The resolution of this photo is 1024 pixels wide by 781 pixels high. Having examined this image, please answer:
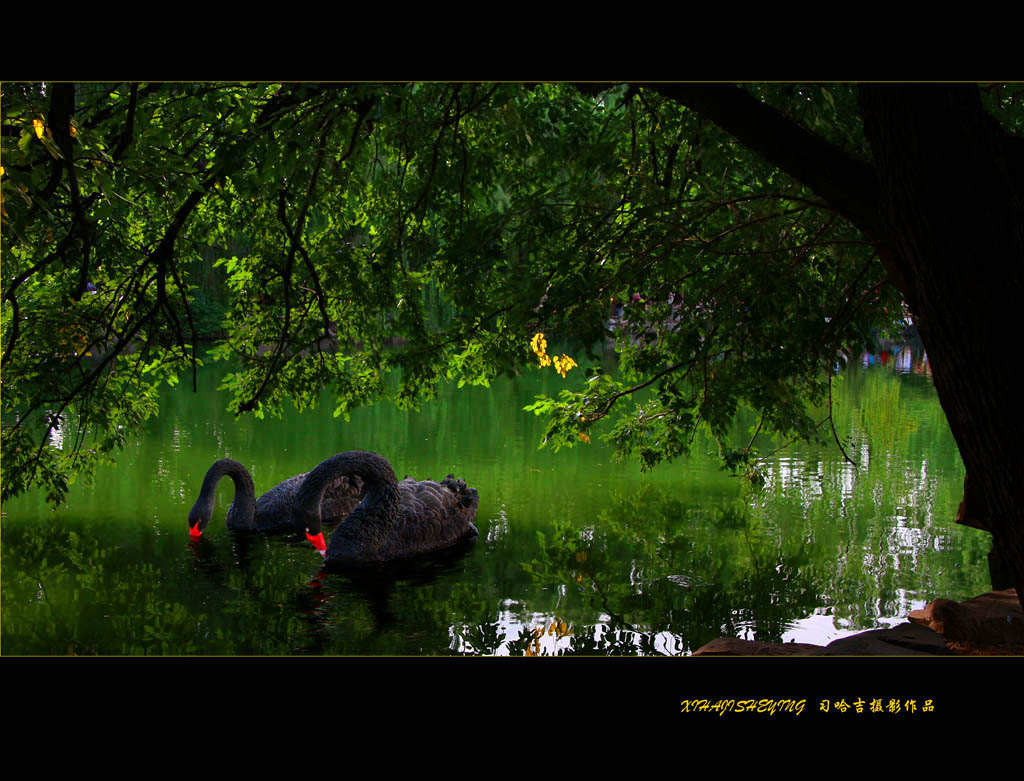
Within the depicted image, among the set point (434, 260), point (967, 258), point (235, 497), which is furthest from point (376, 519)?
point (967, 258)

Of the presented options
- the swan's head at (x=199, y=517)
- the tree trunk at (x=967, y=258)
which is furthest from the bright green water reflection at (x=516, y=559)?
the tree trunk at (x=967, y=258)

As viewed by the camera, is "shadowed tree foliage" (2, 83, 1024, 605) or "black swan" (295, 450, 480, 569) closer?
"shadowed tree foliage" (2, 83, 1024, 605)

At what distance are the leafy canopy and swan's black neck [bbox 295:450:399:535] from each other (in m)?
0.96

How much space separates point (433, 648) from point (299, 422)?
5187 mm

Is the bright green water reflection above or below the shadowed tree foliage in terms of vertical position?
below

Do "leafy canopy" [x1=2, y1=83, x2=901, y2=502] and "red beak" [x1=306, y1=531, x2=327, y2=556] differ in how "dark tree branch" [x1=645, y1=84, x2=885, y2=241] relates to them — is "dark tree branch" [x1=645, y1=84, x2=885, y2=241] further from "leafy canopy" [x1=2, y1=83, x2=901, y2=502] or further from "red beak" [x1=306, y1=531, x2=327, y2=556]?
"red beak" [x1=306, y1=531, x2=327, y2=556]

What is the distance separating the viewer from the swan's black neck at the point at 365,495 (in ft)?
23.0

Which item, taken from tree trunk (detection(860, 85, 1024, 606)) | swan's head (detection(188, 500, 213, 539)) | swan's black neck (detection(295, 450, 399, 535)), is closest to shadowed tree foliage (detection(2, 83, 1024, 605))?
tree trunk (detection(860, 85, 1024, 606))

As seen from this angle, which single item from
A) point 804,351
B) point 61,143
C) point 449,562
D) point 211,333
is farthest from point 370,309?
point 61,143

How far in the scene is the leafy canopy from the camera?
443cm

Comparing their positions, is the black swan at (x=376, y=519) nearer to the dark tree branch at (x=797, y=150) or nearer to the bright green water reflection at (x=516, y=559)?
the bright green water reflection at (x=516, y=559)

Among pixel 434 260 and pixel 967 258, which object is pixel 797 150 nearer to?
pixel 967 258

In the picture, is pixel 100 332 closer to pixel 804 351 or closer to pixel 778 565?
pixel 804 351

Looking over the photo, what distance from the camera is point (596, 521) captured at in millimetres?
7828
